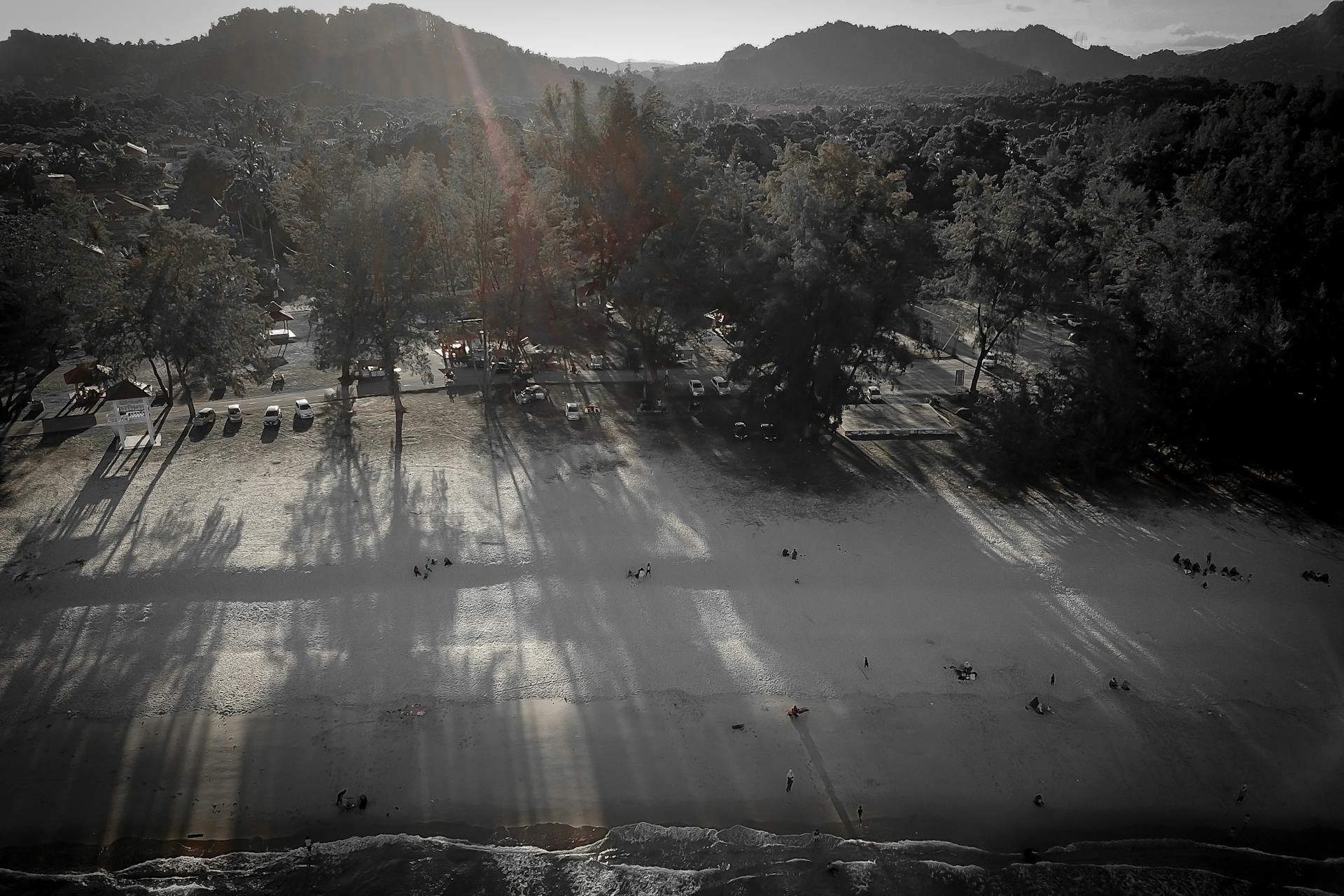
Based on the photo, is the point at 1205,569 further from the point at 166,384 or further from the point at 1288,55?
the point at 1288,55

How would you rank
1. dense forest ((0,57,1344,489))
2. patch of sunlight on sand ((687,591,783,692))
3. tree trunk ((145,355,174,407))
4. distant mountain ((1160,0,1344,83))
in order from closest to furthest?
patch of sunlight on sand ((687,591,783,692)), dense forest ((0,57,1344,489)), tree trunk ((145,355,174,407)), distant mountain ((1160,0,1344,83))

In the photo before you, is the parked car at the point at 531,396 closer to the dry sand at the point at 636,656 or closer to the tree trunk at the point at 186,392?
the dry sand at the point at 636,656

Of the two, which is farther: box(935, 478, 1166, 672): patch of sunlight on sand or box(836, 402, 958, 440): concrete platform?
box(836, 402, 958, 440): concrete platform

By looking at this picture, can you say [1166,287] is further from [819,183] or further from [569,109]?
[569,109]

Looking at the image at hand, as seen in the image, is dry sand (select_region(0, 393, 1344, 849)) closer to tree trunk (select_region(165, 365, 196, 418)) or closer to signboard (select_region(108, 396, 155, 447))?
signboard (select_region(108, 396, 155, 447))

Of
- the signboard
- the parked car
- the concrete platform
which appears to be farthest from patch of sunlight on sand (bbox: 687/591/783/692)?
the signboard

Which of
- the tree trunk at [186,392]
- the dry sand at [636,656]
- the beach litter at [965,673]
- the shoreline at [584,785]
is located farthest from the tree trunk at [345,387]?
the beach litter at [965,673]

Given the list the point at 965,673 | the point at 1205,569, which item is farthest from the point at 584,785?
Result: the point at 1205,569
